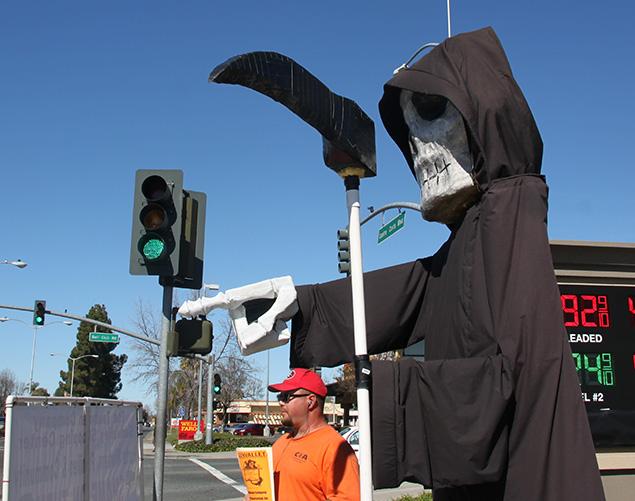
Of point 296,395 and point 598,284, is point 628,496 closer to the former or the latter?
point 598,284

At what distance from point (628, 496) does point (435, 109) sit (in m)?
4.31

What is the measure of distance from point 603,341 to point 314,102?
14.3 ft

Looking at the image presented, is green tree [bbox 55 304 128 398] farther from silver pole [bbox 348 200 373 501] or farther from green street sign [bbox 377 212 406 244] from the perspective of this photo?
silver pole [bbox 348 200 373 501]

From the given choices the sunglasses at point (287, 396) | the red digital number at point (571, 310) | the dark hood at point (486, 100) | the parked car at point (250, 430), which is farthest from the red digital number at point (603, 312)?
the parked car at point (250, 430)

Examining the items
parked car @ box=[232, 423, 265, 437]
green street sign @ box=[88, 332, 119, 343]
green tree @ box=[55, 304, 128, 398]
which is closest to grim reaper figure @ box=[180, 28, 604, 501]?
green street sign @ box=[88, 332, 119, 343]

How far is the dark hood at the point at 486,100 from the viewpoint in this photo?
2.81 meters

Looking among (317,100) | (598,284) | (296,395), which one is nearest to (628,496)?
(598,284)

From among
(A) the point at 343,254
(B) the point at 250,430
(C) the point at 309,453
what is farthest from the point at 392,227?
(B) the point at 250,430

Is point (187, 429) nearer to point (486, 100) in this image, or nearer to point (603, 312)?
point (603, 312)

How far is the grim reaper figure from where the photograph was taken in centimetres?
242

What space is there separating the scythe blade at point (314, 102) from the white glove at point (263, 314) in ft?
2.28

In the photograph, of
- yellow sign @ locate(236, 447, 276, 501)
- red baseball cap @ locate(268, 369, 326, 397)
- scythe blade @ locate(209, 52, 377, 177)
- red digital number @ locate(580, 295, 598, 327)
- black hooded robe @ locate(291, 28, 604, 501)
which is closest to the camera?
black hooded robe @ locate(291, 28, 604, 501)

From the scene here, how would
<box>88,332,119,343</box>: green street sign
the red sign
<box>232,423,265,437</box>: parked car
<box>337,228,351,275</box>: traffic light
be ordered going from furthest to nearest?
<box>232,423,265,437</box>: parked car
the red sign
<box>88,332,119,343</box>: green street sign
<box>337,228,351,275</box>: traffic light

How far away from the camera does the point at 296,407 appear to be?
4016 millimetres
